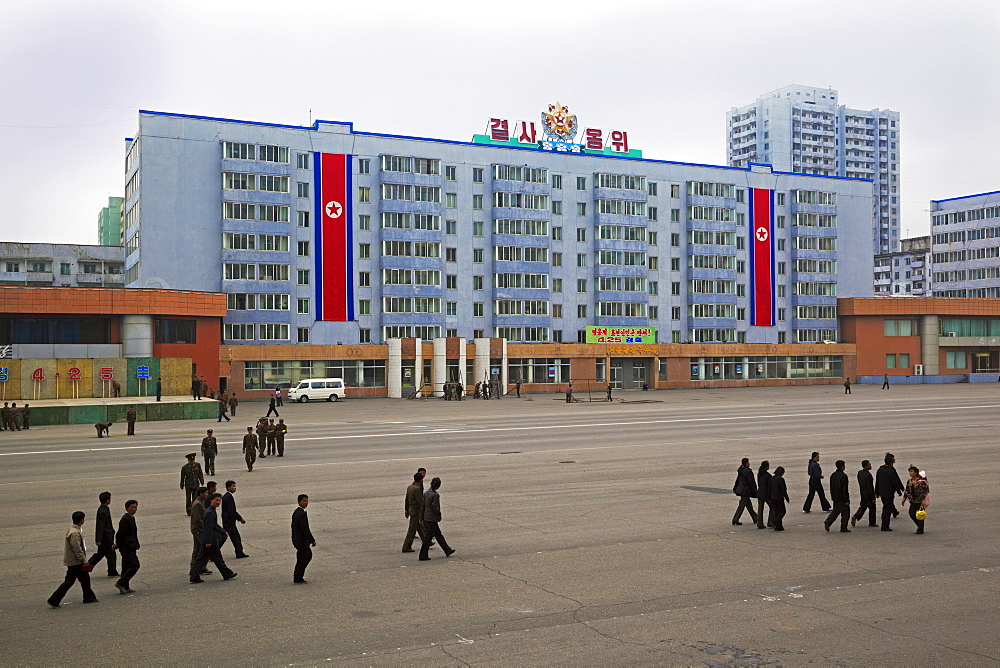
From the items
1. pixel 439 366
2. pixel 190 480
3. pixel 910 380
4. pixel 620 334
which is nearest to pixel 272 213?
pixel 439 366

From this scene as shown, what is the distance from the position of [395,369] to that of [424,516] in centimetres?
7340

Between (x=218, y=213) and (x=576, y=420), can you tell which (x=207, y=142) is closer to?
(x=218, y=213)

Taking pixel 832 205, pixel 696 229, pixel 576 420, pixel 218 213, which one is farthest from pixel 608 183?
pixel 576 420

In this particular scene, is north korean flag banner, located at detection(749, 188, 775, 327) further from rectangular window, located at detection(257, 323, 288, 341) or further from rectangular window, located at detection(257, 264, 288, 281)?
rectangular window, located at detection(257, 264, 288, 281)

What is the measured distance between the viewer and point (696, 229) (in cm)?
11031

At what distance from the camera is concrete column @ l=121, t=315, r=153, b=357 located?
7256 centimetres

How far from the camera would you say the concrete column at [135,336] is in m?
72.6

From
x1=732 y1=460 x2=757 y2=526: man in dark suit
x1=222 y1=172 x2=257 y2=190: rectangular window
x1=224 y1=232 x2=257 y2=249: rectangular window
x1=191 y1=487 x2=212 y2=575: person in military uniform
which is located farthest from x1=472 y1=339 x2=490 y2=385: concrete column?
x1=191 y1=487 x2=212 y2=575: person in military uniform

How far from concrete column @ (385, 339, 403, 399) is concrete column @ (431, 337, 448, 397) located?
136 inches

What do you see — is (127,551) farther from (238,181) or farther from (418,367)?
(238,181)

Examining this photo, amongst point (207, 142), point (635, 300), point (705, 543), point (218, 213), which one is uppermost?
point (207, 142)

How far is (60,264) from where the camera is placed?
484ft

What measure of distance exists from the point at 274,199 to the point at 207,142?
27.7ft

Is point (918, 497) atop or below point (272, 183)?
below
